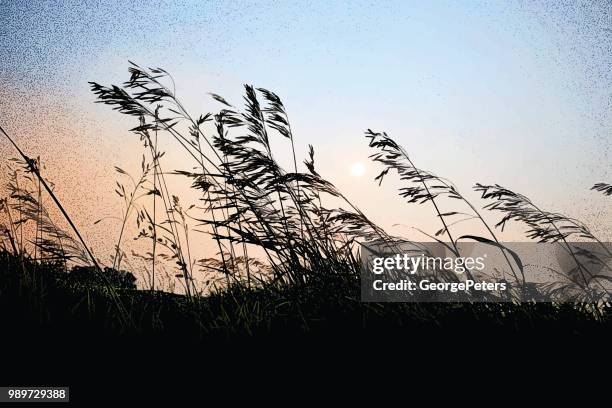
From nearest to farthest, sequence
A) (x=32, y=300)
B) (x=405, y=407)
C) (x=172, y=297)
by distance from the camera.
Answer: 1. (x=405, y=407)
2. (x=32, y=300)
3. (x=172, y=297)

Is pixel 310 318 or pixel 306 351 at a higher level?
pixel 310 318

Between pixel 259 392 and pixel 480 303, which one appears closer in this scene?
pixel 259 392

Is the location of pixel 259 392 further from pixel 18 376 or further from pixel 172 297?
pixel 172 297

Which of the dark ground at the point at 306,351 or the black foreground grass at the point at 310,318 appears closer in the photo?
the dark ground at the point at 306,351

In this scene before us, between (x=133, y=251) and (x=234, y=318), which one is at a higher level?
(x=133, y=251)

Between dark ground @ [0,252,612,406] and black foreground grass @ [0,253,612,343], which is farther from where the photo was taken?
black foreground grass @ [0,253,612,343]

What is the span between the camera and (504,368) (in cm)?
176

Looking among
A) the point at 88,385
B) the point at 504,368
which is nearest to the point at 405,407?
the point at 504,368

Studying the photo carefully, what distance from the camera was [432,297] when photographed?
239 cm

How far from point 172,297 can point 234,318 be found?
1001 mm

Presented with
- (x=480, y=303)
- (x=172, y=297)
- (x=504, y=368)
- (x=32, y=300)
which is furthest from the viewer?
(x=172, y=297)

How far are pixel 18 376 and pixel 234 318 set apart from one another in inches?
35.8

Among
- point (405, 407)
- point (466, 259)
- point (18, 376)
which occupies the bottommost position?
point (405, 407)

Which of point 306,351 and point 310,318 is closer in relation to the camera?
point 306,351
